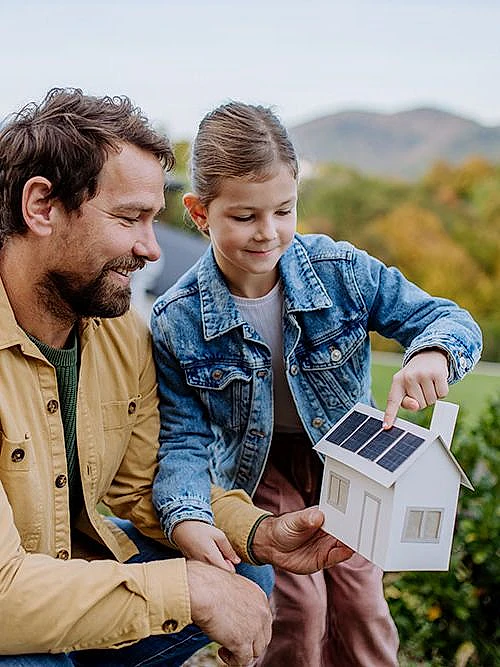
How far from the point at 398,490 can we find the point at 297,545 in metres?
0.47

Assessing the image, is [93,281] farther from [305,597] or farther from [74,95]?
[305,597]

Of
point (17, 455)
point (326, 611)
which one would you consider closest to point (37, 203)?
point (17, 455)

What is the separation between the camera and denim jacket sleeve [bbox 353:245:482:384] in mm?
2471

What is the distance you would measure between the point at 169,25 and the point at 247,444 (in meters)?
17.3

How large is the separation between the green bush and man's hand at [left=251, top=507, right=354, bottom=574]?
4.46ft

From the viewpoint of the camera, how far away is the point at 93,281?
93.5 inches

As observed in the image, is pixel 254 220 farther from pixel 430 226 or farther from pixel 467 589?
pixel 430 226

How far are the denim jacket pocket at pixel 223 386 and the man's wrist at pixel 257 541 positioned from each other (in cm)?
33

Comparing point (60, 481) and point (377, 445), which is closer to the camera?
point (377, 445)

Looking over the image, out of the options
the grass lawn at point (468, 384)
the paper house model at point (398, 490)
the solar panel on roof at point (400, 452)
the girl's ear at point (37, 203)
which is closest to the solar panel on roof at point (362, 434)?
the paper house model at point (398, 490)

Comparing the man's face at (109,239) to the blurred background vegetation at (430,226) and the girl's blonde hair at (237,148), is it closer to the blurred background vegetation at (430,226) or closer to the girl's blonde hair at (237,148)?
the girl's blonde hair at (237,148)

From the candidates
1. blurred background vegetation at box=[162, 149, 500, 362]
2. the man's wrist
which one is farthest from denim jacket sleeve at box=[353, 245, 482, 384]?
blurred background vegetation at box=[162, 149, 500, 362]

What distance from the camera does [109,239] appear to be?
7.72 ft

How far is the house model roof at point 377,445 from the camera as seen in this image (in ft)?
6.90
